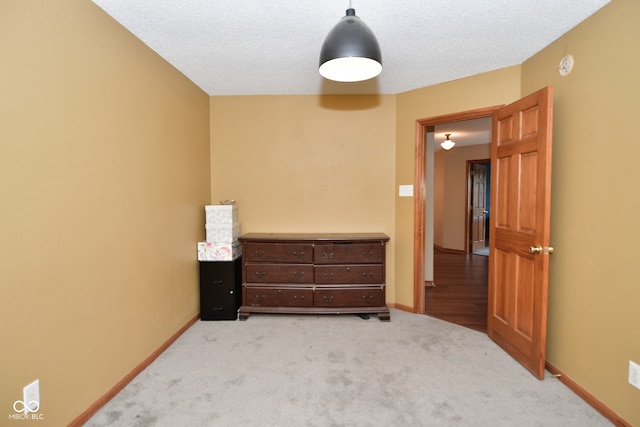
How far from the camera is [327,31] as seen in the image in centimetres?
227

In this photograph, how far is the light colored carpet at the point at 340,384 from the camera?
1890 mm

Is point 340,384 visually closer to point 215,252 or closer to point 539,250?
point 539,250

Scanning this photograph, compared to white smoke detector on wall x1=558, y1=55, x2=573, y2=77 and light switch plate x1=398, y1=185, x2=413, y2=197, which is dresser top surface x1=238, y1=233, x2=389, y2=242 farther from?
white smoke detector on wall x1=558, y1=55, x2=573, y2=77

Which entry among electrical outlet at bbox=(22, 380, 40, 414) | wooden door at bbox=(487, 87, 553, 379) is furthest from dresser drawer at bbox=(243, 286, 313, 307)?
electrical outlet at bbox=(22, 380, 40, 414)

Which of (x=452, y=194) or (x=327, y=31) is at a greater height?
(x=327, y=31)

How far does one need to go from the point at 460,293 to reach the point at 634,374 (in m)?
2.61

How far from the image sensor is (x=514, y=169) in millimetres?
2535

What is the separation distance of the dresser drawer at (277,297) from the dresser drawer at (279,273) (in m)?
0.09

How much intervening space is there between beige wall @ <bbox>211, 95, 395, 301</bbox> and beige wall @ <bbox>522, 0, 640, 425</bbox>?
1718mm

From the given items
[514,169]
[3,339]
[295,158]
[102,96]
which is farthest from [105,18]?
[514,169]

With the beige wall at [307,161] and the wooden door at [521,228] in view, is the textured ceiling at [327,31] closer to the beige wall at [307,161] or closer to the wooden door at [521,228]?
the wooden door at [521,228]

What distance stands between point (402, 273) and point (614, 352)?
6.55ft

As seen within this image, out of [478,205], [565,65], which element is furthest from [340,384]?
[478,205]

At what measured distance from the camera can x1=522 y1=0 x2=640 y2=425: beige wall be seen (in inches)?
70.8
